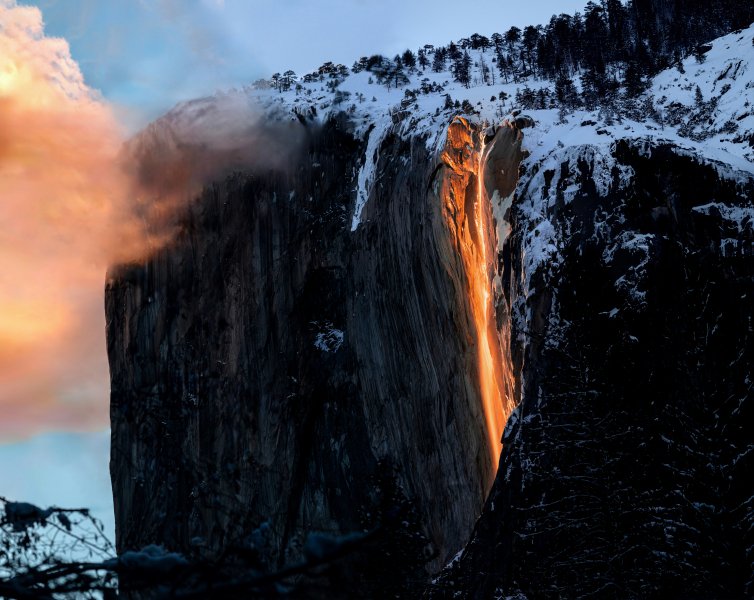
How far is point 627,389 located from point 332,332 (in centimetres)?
1676

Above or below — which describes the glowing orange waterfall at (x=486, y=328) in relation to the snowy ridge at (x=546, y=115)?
below

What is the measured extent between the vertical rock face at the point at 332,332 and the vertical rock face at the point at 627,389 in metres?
3.98

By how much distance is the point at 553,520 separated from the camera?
11.5 meters

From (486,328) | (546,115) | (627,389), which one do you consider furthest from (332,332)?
(627,389)

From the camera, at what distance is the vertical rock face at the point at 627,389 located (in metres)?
10.8

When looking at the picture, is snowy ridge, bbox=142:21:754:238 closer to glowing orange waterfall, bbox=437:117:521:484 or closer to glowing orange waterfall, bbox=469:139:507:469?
glowing orange waterfall, bbox=437:117:521:484

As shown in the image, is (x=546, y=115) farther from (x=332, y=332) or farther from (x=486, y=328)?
(x=332, y=332)

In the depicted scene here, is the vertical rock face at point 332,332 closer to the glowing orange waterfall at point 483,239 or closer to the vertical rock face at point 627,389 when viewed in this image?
the glowing orange waterfall at point 483,239

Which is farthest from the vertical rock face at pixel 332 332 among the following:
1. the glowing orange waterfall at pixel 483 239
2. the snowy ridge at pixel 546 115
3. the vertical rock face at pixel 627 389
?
the vertical rock face at pixel 627 389

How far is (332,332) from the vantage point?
93.6 ft

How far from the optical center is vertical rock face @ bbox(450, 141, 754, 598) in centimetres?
1078

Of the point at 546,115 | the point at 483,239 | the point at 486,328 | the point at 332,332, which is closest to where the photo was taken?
the point at 486,328

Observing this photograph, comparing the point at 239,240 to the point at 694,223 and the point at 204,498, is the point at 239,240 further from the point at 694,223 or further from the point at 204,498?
the point at 204,498

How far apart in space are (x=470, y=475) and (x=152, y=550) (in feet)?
64.0
